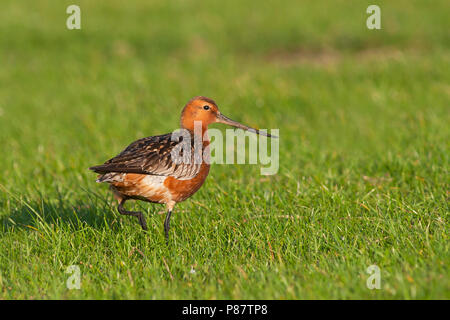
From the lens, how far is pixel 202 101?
19.9 ft

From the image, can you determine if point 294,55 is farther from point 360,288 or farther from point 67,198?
point 360,288

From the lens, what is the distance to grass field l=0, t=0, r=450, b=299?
15.9 ft

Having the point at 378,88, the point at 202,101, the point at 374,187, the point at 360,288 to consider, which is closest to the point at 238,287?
the point at 360,288

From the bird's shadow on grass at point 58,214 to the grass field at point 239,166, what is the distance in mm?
33

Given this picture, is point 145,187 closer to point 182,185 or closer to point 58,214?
point 182,185

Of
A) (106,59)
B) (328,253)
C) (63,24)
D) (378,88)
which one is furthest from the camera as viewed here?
(63,24)

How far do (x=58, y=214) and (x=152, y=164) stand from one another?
1.55 metres

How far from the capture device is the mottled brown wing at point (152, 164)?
556 centimetres

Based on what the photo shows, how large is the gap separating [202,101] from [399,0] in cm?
1502

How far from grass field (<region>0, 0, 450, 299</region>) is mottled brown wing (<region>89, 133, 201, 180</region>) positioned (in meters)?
0.57
